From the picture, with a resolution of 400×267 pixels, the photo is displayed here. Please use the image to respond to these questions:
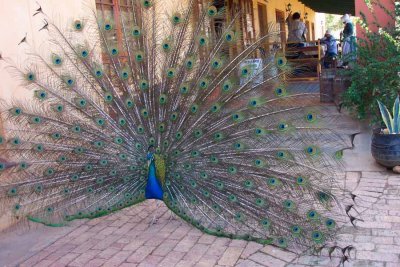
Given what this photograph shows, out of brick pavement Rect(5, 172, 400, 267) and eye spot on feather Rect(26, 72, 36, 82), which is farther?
eye spot on feather Rect(26, 72, 36, 82)

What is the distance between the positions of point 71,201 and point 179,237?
99cm

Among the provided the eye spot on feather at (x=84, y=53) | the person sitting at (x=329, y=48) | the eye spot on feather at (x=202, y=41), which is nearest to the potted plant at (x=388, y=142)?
the eye spot on feather at (x=202, y=41)

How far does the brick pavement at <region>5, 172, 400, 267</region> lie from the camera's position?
11.7ft

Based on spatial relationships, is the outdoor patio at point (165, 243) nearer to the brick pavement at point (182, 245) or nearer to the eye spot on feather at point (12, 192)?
the brick pavement at point (182, 245)

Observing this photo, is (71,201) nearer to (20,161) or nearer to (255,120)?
(20,161)

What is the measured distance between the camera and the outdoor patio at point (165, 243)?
360 centimetres

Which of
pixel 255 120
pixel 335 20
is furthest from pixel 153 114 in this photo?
pixel 335 20

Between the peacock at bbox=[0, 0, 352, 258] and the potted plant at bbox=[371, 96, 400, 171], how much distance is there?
1.65m

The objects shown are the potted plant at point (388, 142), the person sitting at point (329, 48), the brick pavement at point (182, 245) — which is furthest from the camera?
the person sitting at point (329, 48)

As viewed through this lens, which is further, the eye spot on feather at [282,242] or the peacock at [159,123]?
the peacock at [159,123]

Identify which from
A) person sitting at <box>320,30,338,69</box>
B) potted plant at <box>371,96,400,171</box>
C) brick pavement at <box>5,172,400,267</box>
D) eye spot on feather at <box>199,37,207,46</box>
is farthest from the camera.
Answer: person sitting at <box>320,30,338,69</box>

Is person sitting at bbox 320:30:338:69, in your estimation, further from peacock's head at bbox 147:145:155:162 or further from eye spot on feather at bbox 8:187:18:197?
eye spot on feather at bbox 8:187:18:197

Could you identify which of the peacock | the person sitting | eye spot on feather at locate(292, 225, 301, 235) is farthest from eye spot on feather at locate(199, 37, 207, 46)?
the person sitting

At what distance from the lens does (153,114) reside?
400cm
